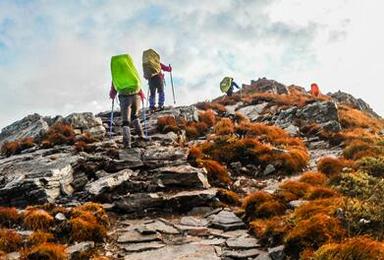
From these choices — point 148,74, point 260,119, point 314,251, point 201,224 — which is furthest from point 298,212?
point 260,119

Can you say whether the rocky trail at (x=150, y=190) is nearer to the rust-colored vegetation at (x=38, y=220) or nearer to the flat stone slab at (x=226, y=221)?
the flat stone slab at (x=226, y=221)

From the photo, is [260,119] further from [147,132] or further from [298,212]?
[298,212]

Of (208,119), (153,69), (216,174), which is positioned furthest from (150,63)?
(216,174)

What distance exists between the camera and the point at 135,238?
11.8 metres

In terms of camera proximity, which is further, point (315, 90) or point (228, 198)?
point (315, 90)

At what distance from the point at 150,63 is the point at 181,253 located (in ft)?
55.8

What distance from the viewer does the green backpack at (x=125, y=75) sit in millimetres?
18547

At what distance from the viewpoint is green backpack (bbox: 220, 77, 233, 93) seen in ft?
138

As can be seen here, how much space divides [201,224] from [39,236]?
4.04 m

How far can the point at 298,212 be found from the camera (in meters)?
10.7

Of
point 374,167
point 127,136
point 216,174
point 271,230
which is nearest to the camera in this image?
point 271,230

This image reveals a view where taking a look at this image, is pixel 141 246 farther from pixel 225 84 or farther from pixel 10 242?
pixel 225 84

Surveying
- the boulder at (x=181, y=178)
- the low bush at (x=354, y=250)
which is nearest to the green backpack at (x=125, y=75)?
the boulder at (x=181, y=178)

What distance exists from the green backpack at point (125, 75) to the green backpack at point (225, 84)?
24120 millimetres
